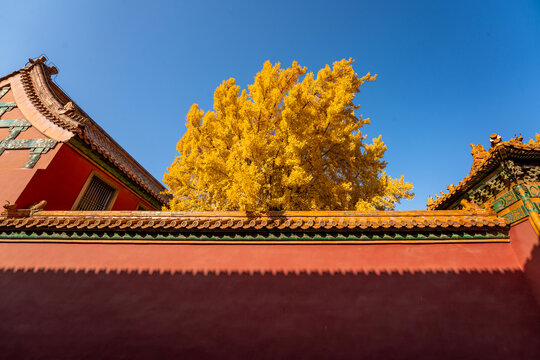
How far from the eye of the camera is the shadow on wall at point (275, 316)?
388 centimetres

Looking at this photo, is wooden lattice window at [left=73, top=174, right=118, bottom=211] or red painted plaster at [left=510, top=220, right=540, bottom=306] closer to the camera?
red painted plaster at [left=510, top=220, right=540, bottom=306]

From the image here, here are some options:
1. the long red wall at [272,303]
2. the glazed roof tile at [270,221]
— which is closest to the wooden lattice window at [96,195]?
the glazed roof tile at [270,221]

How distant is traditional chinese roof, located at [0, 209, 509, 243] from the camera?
15.6 ft

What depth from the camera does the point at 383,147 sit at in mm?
9508

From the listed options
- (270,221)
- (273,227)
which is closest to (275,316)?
(273,227)

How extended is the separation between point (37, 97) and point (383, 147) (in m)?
12.5

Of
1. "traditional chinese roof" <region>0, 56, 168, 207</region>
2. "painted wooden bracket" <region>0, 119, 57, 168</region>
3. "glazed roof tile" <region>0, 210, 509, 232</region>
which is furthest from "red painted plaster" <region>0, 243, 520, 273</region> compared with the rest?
"traditional chinese roof" <region>0, 56, 168, 207</region>

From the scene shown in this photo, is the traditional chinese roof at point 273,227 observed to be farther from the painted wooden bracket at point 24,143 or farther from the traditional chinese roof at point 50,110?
the traditional chinese roof at point 50,110

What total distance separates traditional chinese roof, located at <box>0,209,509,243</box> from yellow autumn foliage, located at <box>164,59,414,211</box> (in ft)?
2.88

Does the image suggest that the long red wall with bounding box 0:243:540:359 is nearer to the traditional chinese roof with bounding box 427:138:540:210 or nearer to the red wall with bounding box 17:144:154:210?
the traditional chinese roof with bounding box 427:138:540:210

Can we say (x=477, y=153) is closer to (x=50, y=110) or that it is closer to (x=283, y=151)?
(x=283, y=151)

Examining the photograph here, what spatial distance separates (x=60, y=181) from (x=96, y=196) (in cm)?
137

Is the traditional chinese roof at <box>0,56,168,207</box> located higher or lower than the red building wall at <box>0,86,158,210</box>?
higher

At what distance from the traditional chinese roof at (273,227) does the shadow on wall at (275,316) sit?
701 mm
